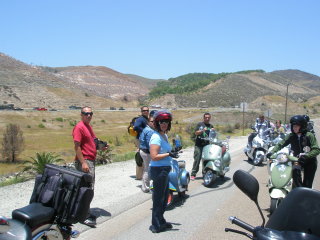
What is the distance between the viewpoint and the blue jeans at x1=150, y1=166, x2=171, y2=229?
5801mm

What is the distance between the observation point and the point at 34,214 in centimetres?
376

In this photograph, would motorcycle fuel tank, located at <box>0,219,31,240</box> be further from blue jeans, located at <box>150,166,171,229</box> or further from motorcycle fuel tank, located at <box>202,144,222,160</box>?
motorcycle fuel tank, located at <box>202,144,222,160</box>

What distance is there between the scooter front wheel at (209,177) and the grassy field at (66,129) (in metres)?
5.93

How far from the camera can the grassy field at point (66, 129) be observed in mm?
27867

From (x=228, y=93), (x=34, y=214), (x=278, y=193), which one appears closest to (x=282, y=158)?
(x=278, y=193)

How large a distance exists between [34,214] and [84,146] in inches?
106

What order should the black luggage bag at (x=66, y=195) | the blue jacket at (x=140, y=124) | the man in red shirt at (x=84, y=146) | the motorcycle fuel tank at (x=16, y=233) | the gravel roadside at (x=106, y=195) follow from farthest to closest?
the blue jacket at (x=140, y=124) < the gravel roadside at (x=106, y=195) < the man in red shirt at (x=84, y=146) < the black luggage bag at (x=66, y=195) < the motorcycle fuel tank at (x=16, y=233)

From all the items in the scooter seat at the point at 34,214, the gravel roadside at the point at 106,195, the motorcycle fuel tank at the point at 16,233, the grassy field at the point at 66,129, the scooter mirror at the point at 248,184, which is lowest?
the grassy field at the point at 66,129

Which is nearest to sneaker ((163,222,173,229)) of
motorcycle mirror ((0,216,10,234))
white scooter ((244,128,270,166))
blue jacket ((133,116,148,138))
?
motorcycle mirror ((0,216,10,234))

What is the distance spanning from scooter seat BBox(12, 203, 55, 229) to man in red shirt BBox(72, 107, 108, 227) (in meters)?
2.12

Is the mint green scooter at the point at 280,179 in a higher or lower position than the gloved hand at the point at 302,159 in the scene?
lower

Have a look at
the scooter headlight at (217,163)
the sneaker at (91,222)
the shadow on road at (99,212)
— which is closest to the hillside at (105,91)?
the scooter headlight at (217,163)

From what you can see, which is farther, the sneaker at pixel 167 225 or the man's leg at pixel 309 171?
the man's leg at pixel 309 171

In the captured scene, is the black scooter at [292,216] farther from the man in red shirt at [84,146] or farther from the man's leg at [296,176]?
the man's leg at [296,176]
